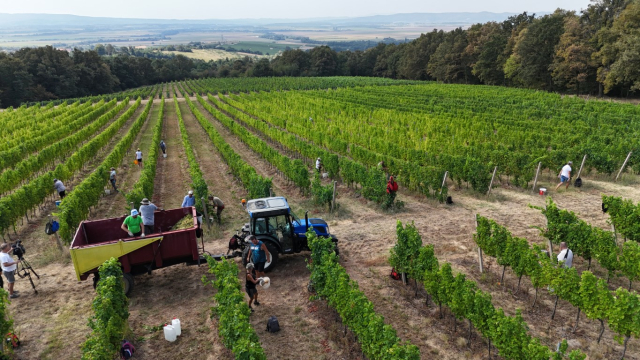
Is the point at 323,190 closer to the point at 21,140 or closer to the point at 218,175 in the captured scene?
the point at 218,175

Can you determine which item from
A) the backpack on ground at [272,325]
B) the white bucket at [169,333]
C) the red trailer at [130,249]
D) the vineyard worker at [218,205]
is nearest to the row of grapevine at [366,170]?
the vineyard worker at [218,205]

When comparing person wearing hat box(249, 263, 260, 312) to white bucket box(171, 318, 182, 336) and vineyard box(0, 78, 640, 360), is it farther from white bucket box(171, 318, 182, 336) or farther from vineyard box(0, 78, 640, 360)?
white bucket box(171, 318, 182, 336)

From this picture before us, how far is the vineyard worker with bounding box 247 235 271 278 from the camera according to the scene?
9409 mm

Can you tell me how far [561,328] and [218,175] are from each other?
17512mm

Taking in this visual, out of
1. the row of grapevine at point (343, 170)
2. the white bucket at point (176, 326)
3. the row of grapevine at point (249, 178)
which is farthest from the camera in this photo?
the row of grapevine at point (343, 170)

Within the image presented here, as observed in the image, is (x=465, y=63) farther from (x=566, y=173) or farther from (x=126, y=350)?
(x=126, y=350)

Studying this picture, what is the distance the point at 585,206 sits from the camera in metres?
14.9

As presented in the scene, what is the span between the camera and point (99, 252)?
9141 mm

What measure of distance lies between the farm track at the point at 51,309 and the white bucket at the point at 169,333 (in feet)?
5.50

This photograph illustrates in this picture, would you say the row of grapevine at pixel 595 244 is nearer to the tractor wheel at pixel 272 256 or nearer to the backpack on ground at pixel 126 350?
the tractor wheel at pixel 272 256

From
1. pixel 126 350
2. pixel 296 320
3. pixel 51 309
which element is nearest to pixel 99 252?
pixel 51 309

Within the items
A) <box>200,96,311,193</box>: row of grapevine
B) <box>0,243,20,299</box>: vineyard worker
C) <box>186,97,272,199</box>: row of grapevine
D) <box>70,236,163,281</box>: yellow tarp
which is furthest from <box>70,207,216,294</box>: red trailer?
<box>200,96,311,193</box>: row of grapevine

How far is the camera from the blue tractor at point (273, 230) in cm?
1034

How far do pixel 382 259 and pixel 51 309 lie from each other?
8.60m
